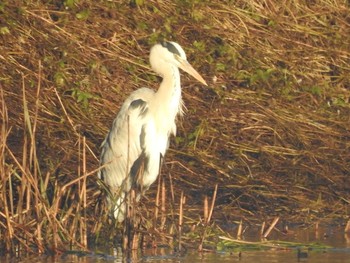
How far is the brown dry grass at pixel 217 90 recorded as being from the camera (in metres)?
9.64

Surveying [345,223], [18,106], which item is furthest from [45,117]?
[345,223]

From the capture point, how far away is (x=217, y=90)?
10969 millimetres

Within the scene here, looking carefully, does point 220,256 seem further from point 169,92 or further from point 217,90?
point 217,90

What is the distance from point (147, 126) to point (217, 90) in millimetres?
2498

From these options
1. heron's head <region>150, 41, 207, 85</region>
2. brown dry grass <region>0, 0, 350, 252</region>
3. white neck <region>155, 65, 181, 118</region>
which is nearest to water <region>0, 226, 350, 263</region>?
brown dry grass <region>0, 0, 350, 252</region>

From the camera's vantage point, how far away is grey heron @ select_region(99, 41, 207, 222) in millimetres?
8500

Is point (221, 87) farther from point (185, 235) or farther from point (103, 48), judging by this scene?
point (185, 235)

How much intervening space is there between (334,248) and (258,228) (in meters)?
1.17

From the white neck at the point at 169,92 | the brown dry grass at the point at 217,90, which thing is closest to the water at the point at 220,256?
the brown dry grass at the point at 217,90

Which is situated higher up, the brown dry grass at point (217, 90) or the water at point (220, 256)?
the brown dry grass at point (217, 90)

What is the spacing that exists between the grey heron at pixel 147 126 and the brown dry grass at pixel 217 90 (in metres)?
0.29

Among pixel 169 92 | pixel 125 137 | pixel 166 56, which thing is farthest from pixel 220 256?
pixel 166 56

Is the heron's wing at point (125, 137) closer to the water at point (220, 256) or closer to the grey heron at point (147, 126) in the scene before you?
the grey heron at point (147, 126)

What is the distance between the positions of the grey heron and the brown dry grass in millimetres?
294
